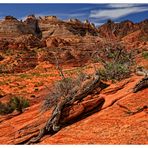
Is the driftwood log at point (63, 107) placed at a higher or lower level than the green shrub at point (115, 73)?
lower

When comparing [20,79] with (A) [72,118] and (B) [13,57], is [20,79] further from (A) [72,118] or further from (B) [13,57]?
(A) [72,118]

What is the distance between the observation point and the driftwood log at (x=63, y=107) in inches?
335

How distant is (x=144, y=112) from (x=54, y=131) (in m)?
1.89

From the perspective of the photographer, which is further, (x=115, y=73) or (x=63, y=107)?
(x=115, y=73)

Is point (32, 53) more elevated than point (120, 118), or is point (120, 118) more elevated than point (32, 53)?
point (32, 53)

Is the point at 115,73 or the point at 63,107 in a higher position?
the point at 115,73

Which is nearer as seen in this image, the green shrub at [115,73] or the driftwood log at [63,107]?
the driftwood log at [63,107]

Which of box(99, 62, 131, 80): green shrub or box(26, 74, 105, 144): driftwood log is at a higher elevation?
box(99, 62, 131, 80): green shrub

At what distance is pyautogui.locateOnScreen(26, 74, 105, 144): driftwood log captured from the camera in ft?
27.9

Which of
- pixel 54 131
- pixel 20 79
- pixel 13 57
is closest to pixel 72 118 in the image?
pixel 54 131

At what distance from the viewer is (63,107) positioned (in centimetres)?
916

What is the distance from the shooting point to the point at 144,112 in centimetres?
835

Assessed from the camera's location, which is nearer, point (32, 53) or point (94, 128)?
point (94, 128)

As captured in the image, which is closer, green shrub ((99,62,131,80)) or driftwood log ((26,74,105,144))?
driftwood log ((26,74,105,144))
